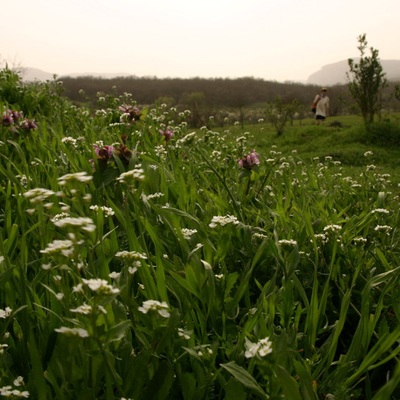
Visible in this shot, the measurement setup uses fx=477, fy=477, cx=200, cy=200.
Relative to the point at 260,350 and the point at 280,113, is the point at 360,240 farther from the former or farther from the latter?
the point at 280,113

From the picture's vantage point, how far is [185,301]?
1.43 metres

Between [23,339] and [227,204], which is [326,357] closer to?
[23,339]

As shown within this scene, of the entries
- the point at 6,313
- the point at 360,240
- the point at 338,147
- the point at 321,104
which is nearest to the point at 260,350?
the point at 6,313

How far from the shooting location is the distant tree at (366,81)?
1320 centimetres

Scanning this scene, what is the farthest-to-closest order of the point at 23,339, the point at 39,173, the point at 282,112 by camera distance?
the point at 282,112
the point at 39,173
the point at 23,339

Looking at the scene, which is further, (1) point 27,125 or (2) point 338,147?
(2) point 338,147

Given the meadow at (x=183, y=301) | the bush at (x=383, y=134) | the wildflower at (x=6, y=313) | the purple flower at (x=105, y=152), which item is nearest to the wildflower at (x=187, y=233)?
the meadow at (x=183, y=301)

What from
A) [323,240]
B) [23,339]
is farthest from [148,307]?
[323,240]

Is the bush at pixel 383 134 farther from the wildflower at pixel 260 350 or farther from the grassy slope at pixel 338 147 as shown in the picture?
the wildflower at pixel 260 350

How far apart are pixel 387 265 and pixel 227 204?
2.58 feet

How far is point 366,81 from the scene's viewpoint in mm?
13477

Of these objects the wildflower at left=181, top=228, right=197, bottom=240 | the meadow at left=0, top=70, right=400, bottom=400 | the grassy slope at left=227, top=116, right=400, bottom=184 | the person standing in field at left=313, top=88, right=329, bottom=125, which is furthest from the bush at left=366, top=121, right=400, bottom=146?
the wildflower at left=181, top=228, right=197, bottom=240

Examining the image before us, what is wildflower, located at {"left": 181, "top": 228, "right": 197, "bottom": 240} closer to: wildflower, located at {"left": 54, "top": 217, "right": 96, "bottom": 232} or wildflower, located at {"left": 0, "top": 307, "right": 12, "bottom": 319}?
wildflower, located at {"left": 0, "top": 307, "right": 12, "bottom": 319}

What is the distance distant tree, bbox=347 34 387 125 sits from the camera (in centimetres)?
1320
